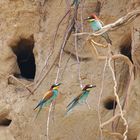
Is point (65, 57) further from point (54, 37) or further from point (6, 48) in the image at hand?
point (6, 48)

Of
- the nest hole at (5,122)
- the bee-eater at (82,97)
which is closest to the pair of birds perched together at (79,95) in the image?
the bee-eater at (82,97)

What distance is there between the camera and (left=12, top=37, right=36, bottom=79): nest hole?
4.58 metres

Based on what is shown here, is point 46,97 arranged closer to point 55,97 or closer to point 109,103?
point 55,97

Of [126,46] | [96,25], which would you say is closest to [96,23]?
[96,25]

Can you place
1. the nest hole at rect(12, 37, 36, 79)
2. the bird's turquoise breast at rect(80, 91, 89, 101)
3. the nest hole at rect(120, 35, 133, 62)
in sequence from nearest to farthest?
the bird's turquoise breast at rect(80, 91, 89, 101) < the nest hole at rect(120, 35, 133, 62) < the nest hole at rect(12, 37, 36, 79)

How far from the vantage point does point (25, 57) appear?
4727mm

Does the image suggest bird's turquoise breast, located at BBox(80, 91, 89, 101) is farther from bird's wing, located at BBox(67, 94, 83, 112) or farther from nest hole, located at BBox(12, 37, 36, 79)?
nest hole, located at BBox(12, 37, 36, 79)

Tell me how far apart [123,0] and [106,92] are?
0.60 metres

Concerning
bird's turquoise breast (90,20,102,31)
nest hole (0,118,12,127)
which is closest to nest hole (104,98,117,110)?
bird's turquoise breast (90,20,102,31)

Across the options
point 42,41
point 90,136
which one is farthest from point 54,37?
point 90,136

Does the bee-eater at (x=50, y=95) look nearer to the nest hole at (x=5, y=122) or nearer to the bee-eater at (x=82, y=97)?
the bee-eater at (x=82, y=97)

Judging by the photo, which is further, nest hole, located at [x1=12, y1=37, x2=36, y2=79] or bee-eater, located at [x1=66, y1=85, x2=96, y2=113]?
nest hole, located at [x1=12, y1=37, x2=36, y2=79]

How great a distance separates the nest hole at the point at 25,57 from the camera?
4582 millimetres

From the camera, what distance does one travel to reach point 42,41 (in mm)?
4383
